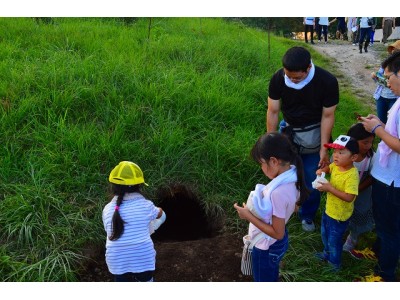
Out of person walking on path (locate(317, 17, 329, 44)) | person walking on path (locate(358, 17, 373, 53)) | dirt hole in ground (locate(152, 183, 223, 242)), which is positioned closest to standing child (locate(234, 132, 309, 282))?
dirt hole in ground (locate(152, 183, 223, 242))

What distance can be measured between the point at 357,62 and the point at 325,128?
5.72 m

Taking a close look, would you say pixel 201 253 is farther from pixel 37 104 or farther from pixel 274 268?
pixel 37 104

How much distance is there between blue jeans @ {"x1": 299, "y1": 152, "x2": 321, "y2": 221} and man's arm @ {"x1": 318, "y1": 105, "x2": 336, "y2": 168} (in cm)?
18

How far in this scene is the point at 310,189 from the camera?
3355 mm

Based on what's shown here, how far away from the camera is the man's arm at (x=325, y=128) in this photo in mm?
3021

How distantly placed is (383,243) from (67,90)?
334 cm

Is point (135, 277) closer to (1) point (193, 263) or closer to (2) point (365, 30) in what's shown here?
(1) point (193, 263)

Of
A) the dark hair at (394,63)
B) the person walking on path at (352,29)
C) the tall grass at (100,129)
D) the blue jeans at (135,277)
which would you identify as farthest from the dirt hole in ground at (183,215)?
the person walking on path at (352,29)

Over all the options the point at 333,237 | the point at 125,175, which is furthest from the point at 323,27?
the point at 125,175

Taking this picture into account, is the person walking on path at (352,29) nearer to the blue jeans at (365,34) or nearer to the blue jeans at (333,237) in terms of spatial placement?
the blue jeans at (365,34)

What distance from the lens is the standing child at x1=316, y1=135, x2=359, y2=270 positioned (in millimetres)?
2662

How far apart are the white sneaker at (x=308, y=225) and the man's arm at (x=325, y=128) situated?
2.09 ft

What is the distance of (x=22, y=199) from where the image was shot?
3318 mm

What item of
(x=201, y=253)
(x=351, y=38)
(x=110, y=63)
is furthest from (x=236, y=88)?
(x=351, y=38)
